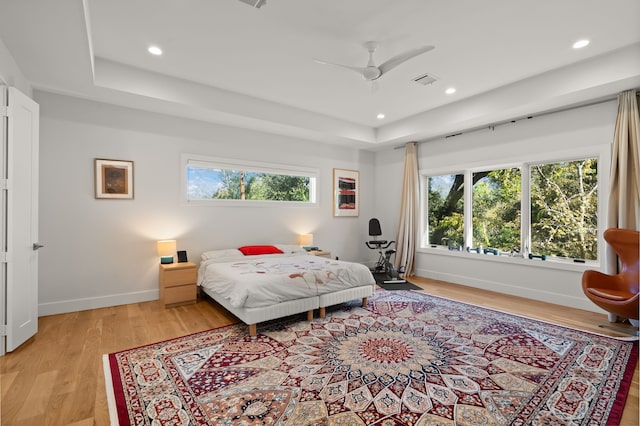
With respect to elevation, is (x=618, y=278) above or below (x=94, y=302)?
above

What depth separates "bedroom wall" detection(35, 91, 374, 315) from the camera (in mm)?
3793

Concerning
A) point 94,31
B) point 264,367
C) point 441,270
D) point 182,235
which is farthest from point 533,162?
point 94,31

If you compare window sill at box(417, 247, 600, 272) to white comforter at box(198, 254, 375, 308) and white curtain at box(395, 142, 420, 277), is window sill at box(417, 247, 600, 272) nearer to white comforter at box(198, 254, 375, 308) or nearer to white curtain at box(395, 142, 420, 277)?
white curtain at box(395, 142, 420, 277)

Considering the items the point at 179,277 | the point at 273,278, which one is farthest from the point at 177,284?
the point at 273,278

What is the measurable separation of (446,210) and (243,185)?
3.82m

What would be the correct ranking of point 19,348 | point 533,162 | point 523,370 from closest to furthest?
point 523,370, point 19,348, point 533,162

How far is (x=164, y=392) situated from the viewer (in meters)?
2.15

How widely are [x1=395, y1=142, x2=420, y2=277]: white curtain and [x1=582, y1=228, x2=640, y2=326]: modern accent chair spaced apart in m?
2.86

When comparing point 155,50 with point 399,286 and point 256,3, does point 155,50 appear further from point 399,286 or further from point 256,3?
point 399,286

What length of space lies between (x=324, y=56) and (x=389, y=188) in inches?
151

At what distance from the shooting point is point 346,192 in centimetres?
667

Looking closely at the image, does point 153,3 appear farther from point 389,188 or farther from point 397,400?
point 389,188

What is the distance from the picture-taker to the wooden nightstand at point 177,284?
13.2 ft

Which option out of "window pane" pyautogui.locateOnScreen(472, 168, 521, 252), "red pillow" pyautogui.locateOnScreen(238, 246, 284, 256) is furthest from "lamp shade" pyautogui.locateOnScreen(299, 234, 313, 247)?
"window pane" pyautogui.locateOnScreen(472, 168, 521, 252)
